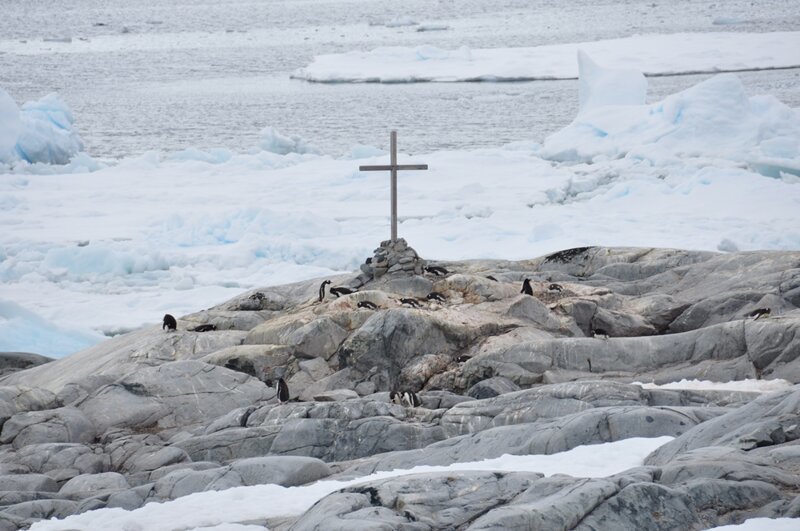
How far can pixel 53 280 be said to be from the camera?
2297 cm

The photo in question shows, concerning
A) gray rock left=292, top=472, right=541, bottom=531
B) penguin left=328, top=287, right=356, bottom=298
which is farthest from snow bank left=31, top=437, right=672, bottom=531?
penguin left=328, top=287, right=356, bottom=298

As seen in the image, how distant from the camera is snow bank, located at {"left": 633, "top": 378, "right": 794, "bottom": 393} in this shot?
38.4 feet

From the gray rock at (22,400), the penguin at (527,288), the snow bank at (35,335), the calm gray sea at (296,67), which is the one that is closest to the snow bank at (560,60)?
the calm gray sea at (296,67)

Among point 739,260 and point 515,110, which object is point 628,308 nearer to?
point 739,260

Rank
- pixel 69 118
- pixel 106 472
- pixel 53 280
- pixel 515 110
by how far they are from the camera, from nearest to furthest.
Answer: pixel 106 472, pixel 53 280, pixel 69 118, pixel 515 110

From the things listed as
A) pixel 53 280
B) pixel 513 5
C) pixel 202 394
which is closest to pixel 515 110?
pixel 53 280

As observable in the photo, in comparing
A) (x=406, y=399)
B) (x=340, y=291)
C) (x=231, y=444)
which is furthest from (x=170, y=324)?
(x=406, y=399)

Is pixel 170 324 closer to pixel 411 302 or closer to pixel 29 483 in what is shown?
pixel 411 302

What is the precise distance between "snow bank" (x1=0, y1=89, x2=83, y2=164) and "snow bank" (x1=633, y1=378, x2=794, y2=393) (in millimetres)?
22889

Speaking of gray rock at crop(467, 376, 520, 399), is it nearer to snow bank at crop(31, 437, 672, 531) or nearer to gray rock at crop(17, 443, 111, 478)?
snow bank at crop(31, 437, 672, 531)

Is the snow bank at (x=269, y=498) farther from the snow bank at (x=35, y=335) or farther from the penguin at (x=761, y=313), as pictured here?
the snow bank at (x=35, y=335)

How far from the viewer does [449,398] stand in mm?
12234

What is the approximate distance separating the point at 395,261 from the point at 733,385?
5302mm

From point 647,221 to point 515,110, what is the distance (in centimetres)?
1901
